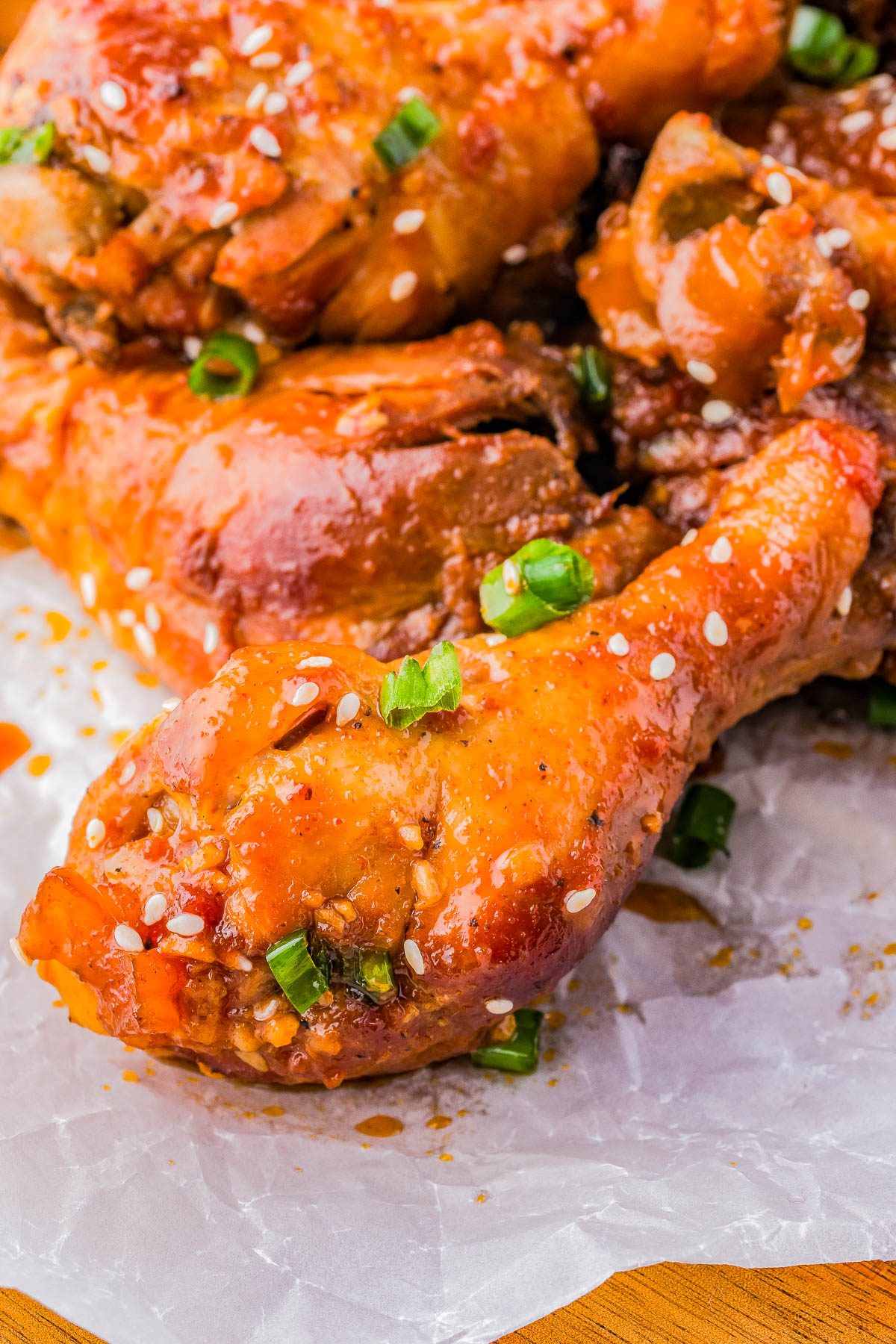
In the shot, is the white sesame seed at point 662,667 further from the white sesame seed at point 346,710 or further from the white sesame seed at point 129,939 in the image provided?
the white sesame seed at point 129,939

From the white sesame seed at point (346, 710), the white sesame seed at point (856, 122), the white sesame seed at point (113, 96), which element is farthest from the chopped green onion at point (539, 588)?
the white sesame seed at point (856, 122)

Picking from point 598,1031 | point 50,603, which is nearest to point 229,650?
point 50,603

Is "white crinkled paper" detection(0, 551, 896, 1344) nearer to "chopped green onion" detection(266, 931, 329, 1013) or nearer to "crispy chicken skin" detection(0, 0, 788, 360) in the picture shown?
"chopped green onion" detection(266, 931, 329, 1013)

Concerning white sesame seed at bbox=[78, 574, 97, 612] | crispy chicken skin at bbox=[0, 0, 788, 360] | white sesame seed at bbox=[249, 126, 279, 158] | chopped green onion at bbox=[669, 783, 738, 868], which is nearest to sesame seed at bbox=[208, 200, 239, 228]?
crispy chicken skin at bbox=[0, 0, 788, 360]

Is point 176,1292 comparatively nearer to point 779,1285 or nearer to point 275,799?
point 275,799

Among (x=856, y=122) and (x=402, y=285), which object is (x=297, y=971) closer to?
(x=402, y=285)

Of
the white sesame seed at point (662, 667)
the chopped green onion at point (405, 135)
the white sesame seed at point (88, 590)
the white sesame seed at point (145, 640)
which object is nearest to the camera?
the white sesame seed at point (662, 667)
